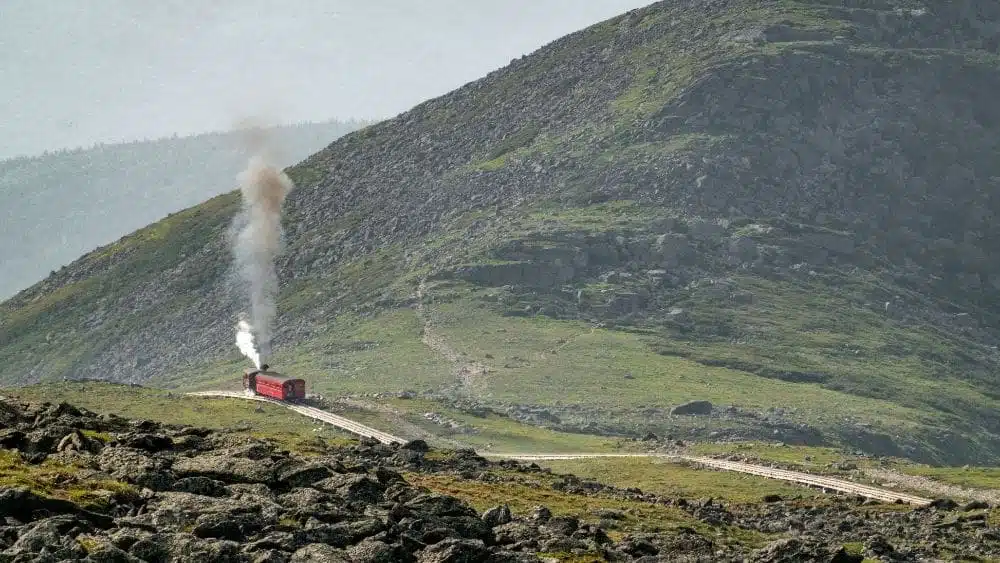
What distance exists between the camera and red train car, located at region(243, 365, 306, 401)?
167 meters

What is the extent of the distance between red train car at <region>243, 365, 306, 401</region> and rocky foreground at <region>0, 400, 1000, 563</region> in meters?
76.9

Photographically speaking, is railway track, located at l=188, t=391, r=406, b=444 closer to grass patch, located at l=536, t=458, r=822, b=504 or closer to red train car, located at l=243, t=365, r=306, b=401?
red train car, located at l=243, t=365, r=306, b=401

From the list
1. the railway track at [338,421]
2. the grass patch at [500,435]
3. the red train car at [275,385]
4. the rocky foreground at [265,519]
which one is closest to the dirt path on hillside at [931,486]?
the grass patch at [500,435]

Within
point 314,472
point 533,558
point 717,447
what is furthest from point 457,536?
point 717,447

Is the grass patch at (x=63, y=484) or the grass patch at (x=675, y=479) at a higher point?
the grass patch at (x=63, y=484)

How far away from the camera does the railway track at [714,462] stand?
11969 centimetres

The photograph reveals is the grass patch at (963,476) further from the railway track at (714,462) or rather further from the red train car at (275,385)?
the red train car at (275,385)

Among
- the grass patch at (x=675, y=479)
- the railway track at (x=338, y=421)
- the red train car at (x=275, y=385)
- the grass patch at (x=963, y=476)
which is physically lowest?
the grass patch at (x=963, y=476)

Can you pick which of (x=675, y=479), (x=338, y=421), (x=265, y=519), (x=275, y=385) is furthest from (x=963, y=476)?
(x=265, y=519)

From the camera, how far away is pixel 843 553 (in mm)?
65250

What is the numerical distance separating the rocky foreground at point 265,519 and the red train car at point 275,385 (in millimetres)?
76858

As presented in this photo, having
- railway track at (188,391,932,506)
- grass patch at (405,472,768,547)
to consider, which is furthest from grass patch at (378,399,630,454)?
grass patch at (405,472,768,547)

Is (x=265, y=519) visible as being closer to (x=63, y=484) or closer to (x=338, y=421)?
(x=63, y=484)

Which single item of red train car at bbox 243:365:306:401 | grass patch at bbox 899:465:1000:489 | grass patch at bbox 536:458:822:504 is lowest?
grass patch at bbox 899:465:1000:489
